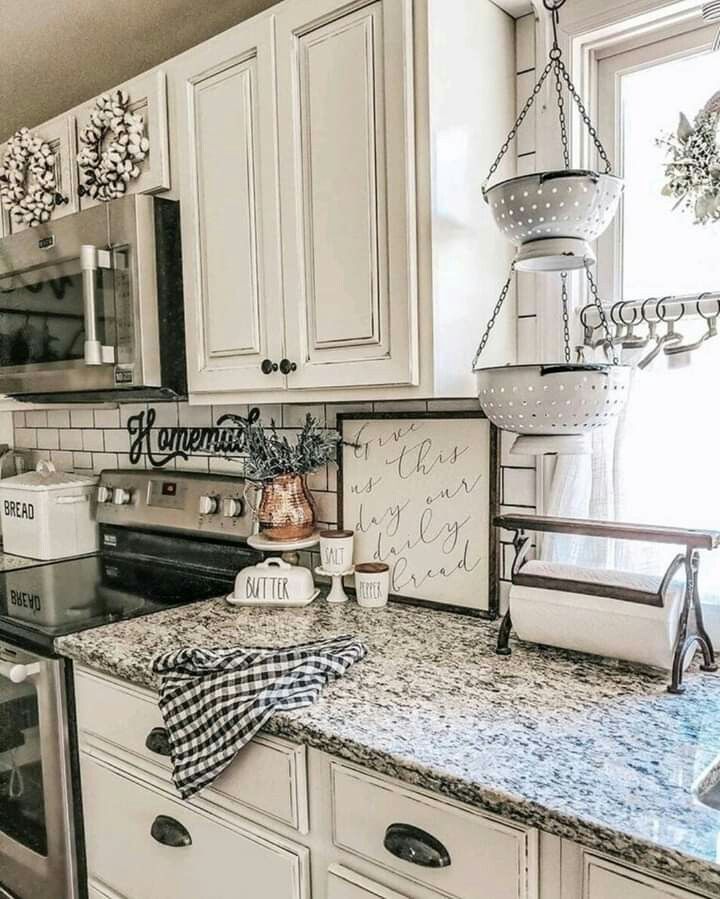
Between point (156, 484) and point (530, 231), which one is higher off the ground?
point (530, 231)

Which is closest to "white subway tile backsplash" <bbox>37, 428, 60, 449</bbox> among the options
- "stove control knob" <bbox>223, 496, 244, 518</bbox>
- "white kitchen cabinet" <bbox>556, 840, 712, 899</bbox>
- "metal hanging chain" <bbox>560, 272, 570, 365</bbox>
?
"stove control knob" <bbox>223, 496, 244, 518</bbox>

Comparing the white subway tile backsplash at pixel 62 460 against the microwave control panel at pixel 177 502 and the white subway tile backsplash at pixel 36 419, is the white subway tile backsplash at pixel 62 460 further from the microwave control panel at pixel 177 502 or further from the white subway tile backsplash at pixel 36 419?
the microwave control panel at pixel 177 502

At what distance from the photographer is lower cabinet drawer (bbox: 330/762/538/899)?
0.93 m

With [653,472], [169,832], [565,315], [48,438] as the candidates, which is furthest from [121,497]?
[653,472]

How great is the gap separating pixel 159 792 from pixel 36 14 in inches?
68.1

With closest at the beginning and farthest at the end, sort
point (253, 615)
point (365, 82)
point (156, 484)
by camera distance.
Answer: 1. point (365, 82)
2. point (253, 615)
3. point (156, 484)

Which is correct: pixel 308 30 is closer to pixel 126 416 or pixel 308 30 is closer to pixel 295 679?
pixel 295 679

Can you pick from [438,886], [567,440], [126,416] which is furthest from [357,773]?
[126,416]

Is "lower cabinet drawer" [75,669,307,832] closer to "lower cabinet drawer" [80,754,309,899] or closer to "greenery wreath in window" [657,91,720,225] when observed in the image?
"lower cabinet drawer" [80,754,309,899]

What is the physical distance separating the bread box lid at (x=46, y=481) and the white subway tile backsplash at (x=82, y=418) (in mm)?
222

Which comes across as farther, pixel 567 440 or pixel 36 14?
pixel 36 14

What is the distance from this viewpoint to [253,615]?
1.66 meters

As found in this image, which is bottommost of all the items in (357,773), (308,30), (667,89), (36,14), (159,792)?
(159,792)

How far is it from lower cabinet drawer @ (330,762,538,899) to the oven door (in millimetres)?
769
